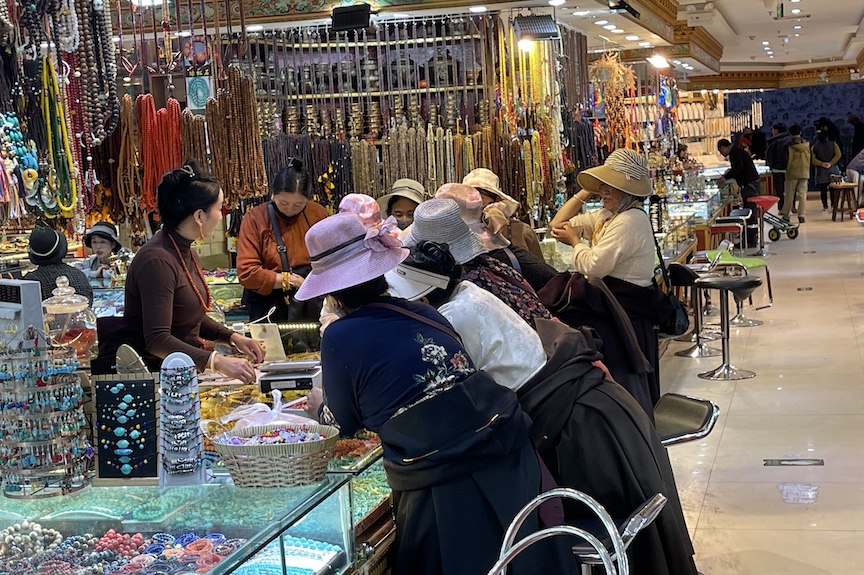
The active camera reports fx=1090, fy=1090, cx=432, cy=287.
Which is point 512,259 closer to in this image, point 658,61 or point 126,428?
point 126,428

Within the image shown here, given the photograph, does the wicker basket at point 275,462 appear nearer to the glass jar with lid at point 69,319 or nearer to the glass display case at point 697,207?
the glass jar with lid at point 69,319

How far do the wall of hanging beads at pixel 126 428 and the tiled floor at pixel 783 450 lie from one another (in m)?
2.75

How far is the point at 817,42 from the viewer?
21000 mm

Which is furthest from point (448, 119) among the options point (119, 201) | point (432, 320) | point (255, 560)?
point (255, 560)

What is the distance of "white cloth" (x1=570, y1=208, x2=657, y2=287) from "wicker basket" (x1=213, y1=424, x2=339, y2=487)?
3.21 metres

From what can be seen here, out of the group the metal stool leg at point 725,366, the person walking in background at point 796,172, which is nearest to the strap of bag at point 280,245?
the metal stool leg at point 725,366

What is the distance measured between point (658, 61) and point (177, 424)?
11970 millimetres

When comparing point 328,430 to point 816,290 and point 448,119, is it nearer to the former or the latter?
point 448,119

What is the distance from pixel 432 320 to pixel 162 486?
0.76 meters

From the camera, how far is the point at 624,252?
5.43m

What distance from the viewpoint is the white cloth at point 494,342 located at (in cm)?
297

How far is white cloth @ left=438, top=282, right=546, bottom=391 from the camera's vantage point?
297cm

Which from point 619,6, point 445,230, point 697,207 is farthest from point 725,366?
point 445,230

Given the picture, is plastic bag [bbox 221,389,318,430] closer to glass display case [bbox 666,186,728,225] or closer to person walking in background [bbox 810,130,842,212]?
glass display case [bbox 666,186,728,225]
